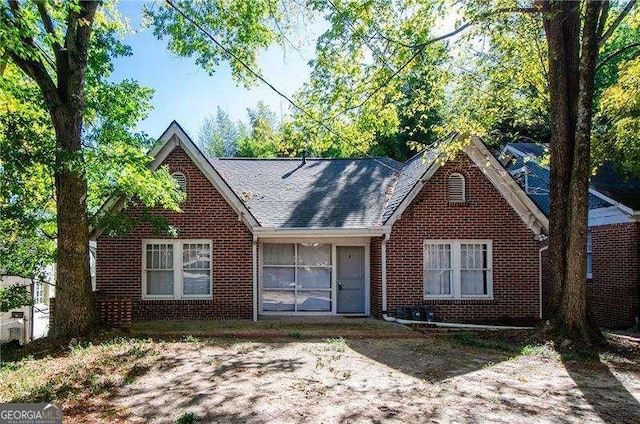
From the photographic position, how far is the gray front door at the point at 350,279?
1577 cm

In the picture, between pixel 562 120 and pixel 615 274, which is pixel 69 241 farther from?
pixel 615 274

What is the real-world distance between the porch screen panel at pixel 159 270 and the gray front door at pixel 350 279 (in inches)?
203

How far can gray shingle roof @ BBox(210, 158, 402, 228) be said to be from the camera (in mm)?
15180

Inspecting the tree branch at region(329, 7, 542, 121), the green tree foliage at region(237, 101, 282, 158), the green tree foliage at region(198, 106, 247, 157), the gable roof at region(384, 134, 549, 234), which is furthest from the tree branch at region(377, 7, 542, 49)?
the green tree foliage at region(198, 106, 247, 157)

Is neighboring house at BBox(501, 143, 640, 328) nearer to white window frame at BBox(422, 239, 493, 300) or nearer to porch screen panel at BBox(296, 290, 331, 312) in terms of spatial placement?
white window frame at BBox(422, 239, 493, 300)

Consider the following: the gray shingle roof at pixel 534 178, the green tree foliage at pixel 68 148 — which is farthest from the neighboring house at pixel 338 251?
the gray shingle roof at pixel 534 178

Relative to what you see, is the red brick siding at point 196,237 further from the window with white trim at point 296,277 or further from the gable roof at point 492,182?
the gable roof at point 492,182

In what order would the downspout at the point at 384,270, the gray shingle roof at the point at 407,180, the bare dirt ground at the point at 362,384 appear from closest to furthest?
the bare dirt ground at the point at 362,384 → the downspout at the point at 384,270 → the gray shingle roof at the point at 407,180

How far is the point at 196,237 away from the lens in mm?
14469

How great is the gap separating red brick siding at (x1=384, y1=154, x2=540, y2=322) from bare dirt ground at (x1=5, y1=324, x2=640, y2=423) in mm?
3352

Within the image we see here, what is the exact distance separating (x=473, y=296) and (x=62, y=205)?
1133cm

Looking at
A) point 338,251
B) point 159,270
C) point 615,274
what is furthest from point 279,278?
point 615,274

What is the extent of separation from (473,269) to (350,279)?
3.80 m

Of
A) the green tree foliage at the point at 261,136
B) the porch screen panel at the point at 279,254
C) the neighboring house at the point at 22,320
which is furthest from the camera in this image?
the green tree foliage at the point at 261,136
